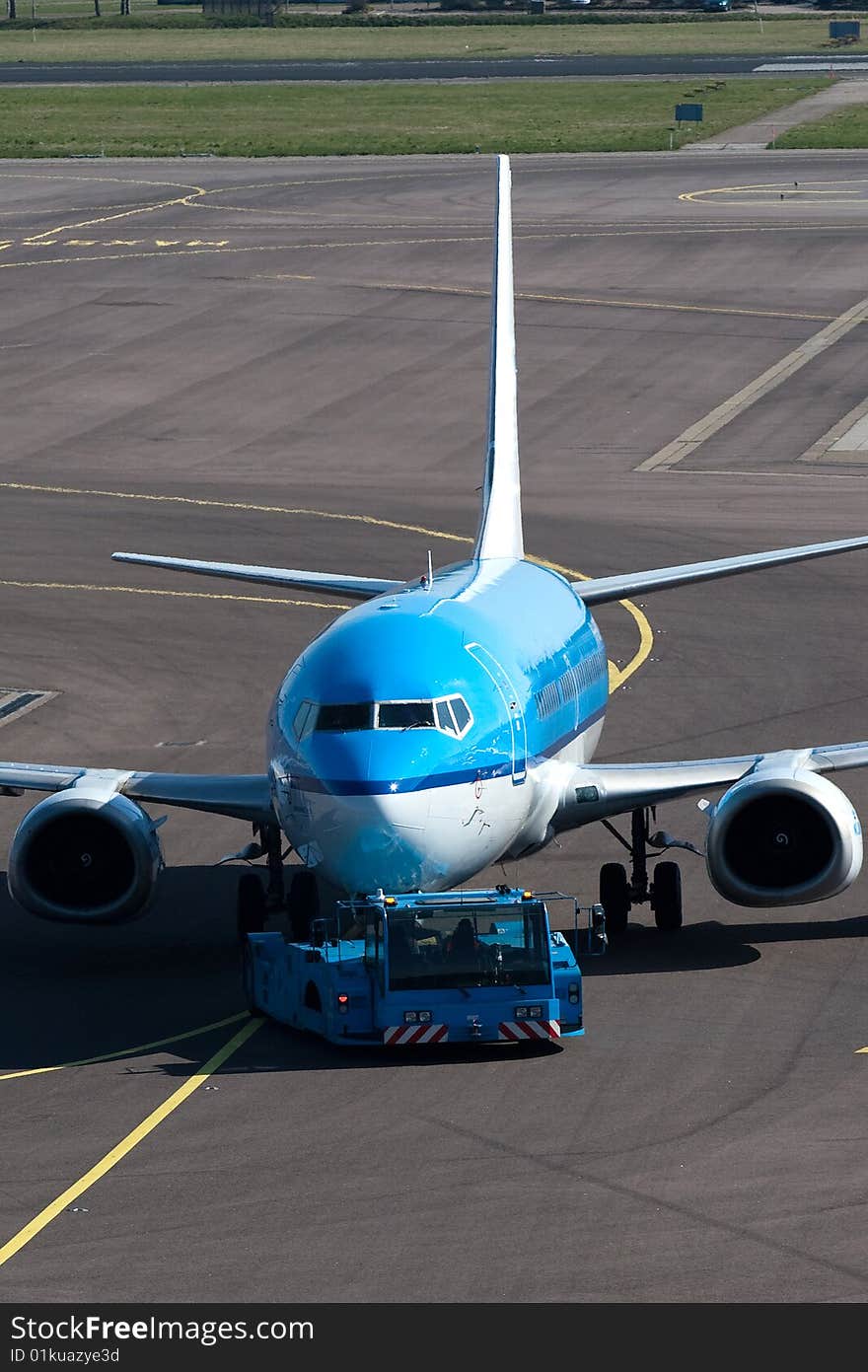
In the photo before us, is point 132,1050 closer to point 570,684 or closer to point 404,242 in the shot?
point 570,684

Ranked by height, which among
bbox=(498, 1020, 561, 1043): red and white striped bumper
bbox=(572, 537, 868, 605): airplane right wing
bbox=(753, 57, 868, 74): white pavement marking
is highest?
bbox=(753, 57, 868, 74): white pavement marking

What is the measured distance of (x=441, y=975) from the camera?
92.1 ft

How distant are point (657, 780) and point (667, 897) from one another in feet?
5.97

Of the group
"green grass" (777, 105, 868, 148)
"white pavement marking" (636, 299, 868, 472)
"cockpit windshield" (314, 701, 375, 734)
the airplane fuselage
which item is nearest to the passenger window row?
the airplane fuselage

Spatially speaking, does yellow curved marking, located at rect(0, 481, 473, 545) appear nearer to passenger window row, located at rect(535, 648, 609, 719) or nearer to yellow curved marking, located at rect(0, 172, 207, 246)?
passenger window row, located at rect(535, 648, 609, 719)

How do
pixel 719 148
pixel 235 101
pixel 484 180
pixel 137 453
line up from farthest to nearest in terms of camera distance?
1. pixel 235 101
2. pixel 719 148
3. pixel 484 180
4. pixel 137 453

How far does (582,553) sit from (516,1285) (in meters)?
37.2

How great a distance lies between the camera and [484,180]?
125812mm

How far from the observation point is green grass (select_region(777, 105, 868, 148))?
451 feet

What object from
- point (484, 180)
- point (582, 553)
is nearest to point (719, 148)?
point (484, 180)

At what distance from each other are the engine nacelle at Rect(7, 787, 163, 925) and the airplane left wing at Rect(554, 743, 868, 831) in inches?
232

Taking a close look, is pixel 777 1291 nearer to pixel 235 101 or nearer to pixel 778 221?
pixel 778 221

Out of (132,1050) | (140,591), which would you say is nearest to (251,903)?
(132,1050)

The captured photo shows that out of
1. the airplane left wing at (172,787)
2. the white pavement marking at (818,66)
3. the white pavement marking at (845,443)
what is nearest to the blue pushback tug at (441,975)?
the airplane left wing at (172,787)
